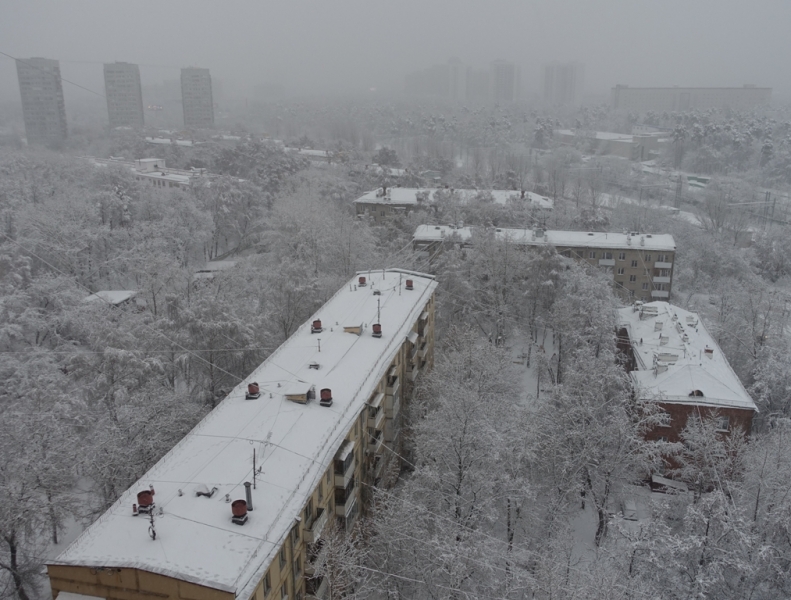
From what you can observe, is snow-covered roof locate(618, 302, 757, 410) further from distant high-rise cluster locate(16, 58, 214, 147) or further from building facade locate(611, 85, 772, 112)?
building facade locate(611, 85, 772, 112)

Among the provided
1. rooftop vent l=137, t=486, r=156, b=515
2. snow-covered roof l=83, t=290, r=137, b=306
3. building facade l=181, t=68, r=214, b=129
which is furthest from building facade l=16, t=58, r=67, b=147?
rooftop vent l=137, t=486, r=156, b=515

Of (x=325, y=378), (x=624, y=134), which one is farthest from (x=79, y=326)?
(x=624, y=134)

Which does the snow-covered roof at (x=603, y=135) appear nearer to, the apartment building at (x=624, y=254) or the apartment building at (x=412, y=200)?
the apartment building at (x=412, y=200)

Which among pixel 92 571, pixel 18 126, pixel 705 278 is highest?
pixel 18 126

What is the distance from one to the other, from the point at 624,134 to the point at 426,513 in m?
88.6

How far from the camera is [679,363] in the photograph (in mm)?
20031

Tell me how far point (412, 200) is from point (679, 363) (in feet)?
82.0

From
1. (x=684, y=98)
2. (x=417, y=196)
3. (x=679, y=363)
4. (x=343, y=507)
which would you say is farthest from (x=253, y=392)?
(x=684, y=98)

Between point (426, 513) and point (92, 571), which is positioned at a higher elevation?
point (92, 571)

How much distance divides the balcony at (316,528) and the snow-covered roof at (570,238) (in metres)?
22.0

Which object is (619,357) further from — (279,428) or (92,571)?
(92,571)

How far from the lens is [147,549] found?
913cm

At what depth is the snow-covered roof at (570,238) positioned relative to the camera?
32.5 metres

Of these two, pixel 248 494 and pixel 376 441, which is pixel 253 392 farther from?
pixel 248 494
